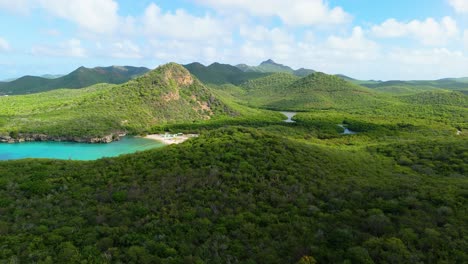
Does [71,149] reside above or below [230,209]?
below

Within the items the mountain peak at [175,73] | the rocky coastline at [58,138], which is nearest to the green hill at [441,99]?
the mountain peak at [175,73]

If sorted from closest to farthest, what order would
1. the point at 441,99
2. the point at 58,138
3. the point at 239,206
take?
the point at 239,206 < the point at 58,138 < the point at 441,99

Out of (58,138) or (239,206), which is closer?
(239,206)

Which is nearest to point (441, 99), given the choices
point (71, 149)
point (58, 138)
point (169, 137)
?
point (169, 137)

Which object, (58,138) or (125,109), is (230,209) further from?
(125,109)

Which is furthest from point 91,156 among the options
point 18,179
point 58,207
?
point 58,207
